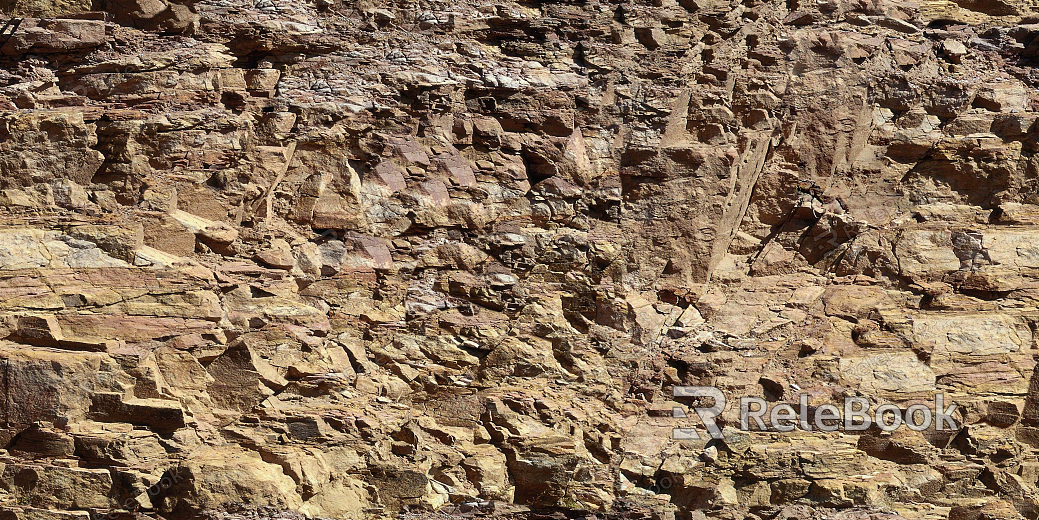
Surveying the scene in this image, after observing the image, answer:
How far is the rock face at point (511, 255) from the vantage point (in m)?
8.48

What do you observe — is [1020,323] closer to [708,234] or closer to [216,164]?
[708,234]

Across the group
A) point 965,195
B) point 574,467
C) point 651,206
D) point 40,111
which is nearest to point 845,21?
point 965,195

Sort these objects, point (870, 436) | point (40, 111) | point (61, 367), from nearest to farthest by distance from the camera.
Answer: point (61, 367), point (40, 111), point (870, 436)

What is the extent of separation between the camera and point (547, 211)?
373 inches

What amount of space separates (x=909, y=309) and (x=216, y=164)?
675 centimetres

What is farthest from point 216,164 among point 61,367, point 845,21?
point 845,21

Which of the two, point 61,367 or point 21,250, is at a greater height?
point 21,250

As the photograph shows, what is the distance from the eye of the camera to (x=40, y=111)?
8797 millimetres

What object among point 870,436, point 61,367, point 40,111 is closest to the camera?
point 61,367

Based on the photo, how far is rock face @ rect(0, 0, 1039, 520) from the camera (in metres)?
8.48

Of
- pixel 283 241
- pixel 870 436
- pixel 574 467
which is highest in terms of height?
pixel 283 241

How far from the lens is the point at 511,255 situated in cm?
936

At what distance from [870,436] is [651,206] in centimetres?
301

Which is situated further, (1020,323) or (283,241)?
(1020,323)
